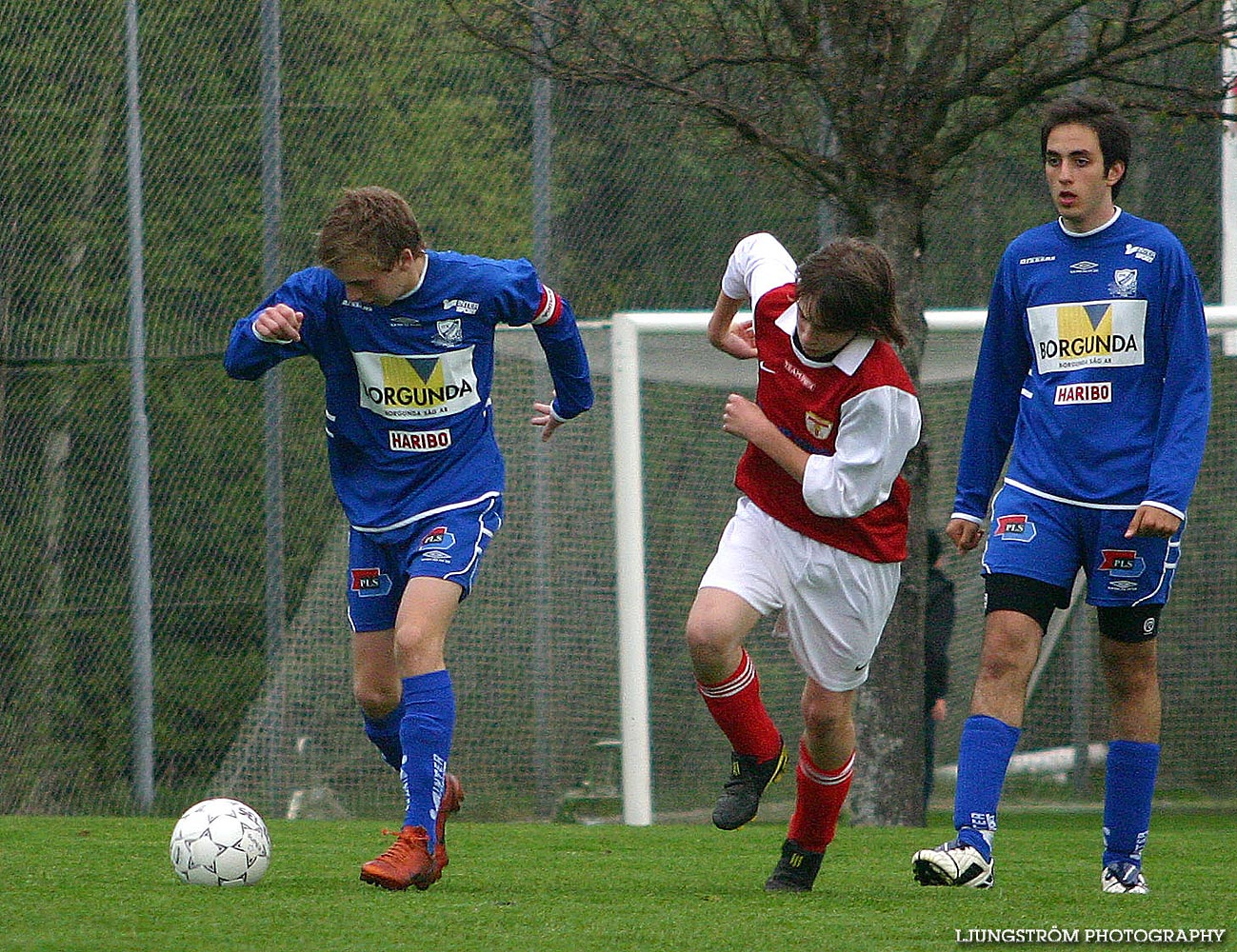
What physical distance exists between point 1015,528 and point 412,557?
1.58 m

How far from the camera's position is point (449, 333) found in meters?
4.85

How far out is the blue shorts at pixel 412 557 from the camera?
4.70 m

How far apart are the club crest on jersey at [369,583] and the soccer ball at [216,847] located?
0.72 metres

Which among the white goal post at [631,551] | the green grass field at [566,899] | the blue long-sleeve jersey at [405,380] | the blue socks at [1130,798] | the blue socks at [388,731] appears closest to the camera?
the green grass field at [566,899]

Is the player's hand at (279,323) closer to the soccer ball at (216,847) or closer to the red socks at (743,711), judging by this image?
the soccer ball at (216,847)

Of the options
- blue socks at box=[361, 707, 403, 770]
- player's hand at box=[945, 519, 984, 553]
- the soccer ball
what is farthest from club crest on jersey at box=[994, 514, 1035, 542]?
the soccer ball

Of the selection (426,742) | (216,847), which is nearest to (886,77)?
(426,742)

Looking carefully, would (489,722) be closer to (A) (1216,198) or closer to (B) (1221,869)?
(B) (1221,869)

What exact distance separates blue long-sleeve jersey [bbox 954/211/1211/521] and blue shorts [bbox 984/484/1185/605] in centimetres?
5

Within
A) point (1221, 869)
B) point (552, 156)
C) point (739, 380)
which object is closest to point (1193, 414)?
point (1221, 869)

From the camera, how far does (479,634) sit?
29.7ft

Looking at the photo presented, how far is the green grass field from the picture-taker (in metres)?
3.66

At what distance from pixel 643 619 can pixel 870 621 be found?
3.82 meters

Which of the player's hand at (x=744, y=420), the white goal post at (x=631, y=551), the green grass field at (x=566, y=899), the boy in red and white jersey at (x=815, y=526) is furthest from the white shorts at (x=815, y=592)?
the white goal post at (x=631, y=551)
